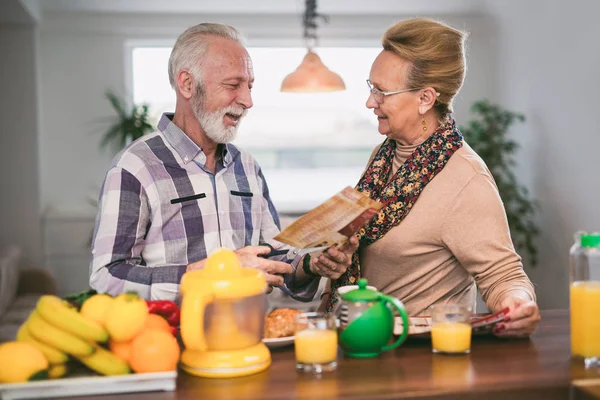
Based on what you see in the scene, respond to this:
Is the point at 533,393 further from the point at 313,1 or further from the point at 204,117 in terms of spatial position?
the point at 313,1

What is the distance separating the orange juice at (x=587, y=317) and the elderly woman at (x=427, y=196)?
466 millimetres

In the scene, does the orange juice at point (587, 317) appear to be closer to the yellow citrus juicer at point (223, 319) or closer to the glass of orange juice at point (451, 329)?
the glass of orange juice at point (451, 329)

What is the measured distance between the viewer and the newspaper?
1.82 meters

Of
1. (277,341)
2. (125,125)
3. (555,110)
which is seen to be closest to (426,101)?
(277,341)

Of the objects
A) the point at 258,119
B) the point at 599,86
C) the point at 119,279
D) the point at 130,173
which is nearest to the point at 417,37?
the point at 130,173

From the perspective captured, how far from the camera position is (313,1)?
202 inches

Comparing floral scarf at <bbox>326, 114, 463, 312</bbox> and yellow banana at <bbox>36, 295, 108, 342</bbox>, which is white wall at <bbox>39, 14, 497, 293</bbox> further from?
yellow banana at <bbox>36, 295, 108, 342</bbox>

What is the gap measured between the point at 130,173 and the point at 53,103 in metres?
4.87

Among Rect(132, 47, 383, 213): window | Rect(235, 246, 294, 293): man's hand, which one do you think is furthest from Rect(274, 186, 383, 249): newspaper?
Rect(132, 47, 383, 213): window

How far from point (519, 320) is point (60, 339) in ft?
3.24

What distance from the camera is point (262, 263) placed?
1.96m

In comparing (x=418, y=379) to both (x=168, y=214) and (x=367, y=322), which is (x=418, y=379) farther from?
(x=168, y=214)

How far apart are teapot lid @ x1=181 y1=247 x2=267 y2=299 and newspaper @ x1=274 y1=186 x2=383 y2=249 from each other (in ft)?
1.18

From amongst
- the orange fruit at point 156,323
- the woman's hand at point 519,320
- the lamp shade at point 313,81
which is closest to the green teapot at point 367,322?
the woman's hand at point 519,320
